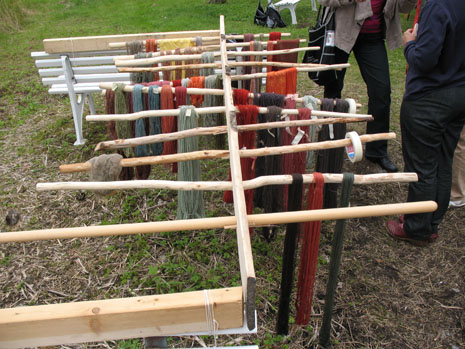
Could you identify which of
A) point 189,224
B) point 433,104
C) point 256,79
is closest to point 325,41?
point 256,79

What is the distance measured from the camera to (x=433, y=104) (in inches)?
100

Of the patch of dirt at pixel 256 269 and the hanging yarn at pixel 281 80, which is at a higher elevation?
the hanging yarn at pixel 281 80

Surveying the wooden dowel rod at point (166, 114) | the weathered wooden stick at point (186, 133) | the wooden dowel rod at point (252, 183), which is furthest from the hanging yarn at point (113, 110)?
the wooden dowel rod at point (252, 183)

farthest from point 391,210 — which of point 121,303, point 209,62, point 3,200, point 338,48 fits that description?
point 3,200

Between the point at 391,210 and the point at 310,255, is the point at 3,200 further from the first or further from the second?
the point at 391,210

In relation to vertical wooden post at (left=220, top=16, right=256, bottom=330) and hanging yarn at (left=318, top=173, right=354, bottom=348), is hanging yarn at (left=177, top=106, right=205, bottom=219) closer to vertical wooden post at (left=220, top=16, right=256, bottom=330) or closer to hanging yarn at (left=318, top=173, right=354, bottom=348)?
vertical wooden post at (left=220, top=16, right=256, bottom=330)

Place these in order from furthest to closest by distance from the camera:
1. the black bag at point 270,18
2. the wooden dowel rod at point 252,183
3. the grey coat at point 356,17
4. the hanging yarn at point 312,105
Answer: the black bag at point 270,18
the grey coat at point 356,17
the hanging yarn at point 312,105
the wooden dowel rod at point 252,183

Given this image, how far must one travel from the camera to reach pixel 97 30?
9.95m

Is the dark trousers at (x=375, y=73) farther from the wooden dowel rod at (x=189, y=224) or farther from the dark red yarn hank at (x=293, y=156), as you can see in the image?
the wooden dowel rod at (x=189, y=224)

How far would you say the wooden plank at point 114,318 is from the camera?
1050 millimetres

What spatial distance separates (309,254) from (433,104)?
1.58m

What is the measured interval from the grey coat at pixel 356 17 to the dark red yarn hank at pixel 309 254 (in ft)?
7.84

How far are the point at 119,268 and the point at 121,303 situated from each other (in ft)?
6.68

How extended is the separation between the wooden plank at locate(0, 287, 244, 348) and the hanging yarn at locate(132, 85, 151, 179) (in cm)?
167
